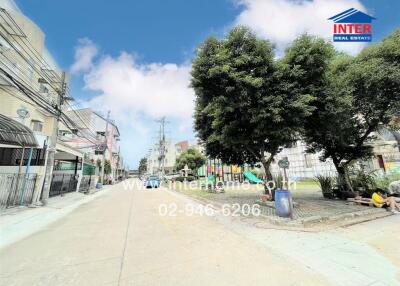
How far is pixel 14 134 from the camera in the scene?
10922 mm

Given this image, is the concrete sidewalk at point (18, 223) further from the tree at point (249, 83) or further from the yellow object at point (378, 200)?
the yellow object at point (378, 200)

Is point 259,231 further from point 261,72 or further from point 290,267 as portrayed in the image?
point 261,72

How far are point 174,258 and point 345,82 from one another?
9.86 meters

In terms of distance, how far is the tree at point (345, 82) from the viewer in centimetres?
855

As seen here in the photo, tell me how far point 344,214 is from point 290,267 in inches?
212

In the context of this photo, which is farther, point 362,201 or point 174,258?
point 362,201

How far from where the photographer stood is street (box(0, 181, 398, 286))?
12.2ft

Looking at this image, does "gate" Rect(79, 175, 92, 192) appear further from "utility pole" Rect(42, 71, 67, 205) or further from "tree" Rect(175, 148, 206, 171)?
"tree" Rect(175, 148, 206, 171)

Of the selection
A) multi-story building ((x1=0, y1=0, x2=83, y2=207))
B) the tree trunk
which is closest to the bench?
the tree trunk

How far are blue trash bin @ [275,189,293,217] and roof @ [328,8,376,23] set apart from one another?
941cm

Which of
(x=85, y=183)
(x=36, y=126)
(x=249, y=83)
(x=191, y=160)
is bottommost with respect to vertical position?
(x=85, y=183)

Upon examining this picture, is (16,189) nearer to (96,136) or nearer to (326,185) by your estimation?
(326,185)

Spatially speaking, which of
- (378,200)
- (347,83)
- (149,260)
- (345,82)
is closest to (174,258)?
(149,260)

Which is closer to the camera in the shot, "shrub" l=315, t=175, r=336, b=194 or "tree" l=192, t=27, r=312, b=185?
"tree" l=192, t=27, r=312, b=185
